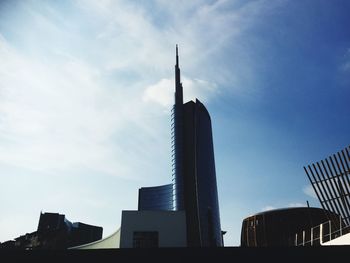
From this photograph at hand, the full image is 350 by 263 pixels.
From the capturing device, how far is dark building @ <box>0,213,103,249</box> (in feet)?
233

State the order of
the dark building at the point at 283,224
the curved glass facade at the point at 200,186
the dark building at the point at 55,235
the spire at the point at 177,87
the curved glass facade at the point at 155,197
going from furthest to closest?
the curved glass facade at the point at 155,197, the spire at the point at 177,87, the curved glass facade at the point at 200,186, the dark building at the point at 55,235, the dark building at the point at 283,224

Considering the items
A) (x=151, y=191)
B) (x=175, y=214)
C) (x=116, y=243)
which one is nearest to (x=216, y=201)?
(x=151, y=191)

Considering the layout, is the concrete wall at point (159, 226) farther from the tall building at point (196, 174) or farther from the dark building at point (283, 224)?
the tall building at point (196, 174)

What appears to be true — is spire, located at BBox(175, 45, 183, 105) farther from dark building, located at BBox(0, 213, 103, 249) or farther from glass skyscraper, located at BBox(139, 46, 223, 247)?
dark building, located at BBox(0, 213, 103, 249)

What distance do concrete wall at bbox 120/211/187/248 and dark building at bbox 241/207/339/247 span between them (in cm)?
902

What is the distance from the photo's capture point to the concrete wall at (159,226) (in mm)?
28141

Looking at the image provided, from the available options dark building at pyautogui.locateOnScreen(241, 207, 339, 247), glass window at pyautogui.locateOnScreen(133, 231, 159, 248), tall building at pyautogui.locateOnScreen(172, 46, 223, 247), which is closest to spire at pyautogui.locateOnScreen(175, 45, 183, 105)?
tall building at pyautogui.locateOnScreen(172, 46, 223, 247)

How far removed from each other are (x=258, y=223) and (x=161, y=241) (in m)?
11.9

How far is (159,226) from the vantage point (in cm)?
2867

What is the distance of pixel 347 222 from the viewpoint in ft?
56.2

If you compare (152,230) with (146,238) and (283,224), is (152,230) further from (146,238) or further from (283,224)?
(283,224)

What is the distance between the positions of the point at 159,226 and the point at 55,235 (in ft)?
183

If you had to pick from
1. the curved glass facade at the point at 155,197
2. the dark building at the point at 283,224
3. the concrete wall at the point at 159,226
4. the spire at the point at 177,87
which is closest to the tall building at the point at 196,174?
the spire at the point at 177,87

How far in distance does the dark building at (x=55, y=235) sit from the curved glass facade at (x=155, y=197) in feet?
122
